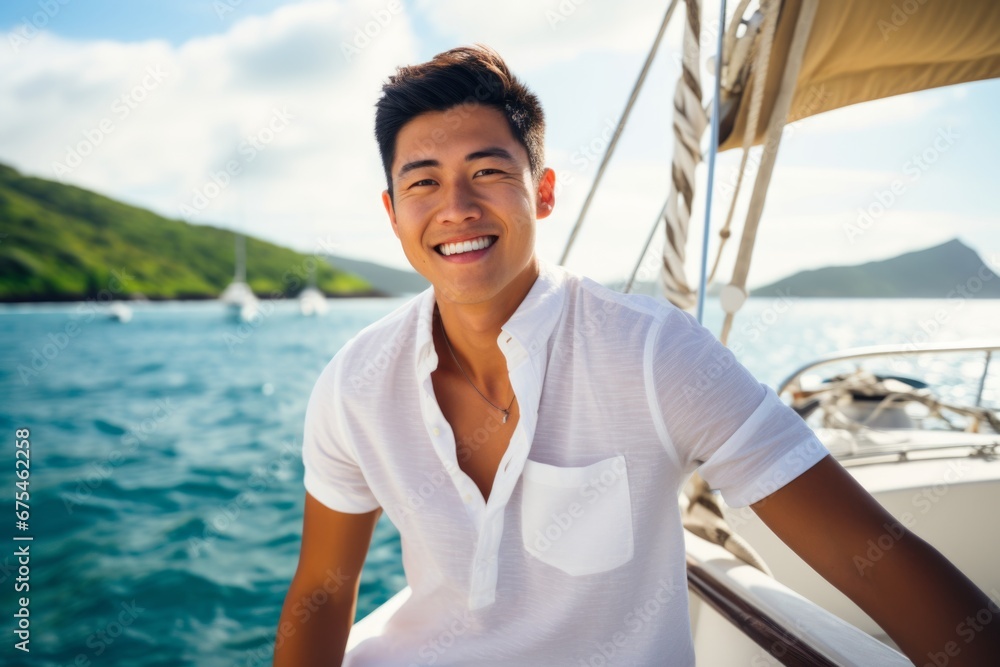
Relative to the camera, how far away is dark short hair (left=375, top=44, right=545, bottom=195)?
142cm

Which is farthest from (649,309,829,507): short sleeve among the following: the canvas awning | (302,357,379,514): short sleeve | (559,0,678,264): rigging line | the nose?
(559,0,678,264): rigging line

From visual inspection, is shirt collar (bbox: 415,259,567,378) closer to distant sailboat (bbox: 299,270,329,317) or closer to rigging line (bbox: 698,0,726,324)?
rigging line (bbox: 698,0,726,324)

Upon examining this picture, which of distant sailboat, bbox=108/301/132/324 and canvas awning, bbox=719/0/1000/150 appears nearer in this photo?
canvas awning, bbox=719/0/1000/150

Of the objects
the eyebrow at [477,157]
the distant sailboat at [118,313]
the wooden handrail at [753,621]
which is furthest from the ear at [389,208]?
the distant sailboat at [118,313]

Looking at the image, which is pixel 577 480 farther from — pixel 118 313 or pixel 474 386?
pixel 118 313

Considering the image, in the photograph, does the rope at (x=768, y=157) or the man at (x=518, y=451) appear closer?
the man at (x=518, y=451)

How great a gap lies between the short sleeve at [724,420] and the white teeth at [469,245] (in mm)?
483

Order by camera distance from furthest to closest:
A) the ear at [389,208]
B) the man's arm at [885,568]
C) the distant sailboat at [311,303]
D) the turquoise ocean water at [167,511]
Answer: the distant sailboat at [311,303], the turquoise ocean water at [167,511], the ear at [389,208], the man's arm at [885,568]

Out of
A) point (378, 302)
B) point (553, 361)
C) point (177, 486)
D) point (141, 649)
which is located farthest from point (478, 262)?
point (378, 302)

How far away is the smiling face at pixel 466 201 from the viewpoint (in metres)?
1.39

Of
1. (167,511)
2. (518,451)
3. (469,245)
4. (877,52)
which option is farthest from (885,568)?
(167,511)

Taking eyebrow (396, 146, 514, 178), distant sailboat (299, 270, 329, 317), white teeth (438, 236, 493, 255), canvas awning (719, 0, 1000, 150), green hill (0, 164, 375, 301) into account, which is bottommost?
distant sailboat (299, 270, 329, 317)

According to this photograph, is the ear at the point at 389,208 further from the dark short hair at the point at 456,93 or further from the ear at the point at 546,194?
the ear at the point at 546,194

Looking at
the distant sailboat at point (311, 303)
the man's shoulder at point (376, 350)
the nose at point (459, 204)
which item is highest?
the nose at point (459, 204)
